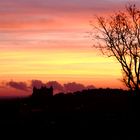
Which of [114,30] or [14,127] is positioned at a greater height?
[114,30]

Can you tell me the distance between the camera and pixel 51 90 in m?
114

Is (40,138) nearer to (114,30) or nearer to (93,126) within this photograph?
(93,126)

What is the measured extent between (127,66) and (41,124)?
1303 centimetres

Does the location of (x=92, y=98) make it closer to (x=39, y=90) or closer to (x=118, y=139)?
(x=39, y=90)

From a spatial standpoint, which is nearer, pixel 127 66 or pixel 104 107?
pixel 127 66

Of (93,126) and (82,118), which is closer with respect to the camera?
(93,126)

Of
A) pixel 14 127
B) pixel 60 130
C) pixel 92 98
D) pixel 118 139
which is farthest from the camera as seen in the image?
pixel 92 98

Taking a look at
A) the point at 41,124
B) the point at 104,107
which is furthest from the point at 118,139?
the point at 104,107

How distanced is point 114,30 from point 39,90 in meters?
61.6

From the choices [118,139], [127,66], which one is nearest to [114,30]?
[127,66]

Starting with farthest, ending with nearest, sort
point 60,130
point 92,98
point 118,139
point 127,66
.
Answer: point 92,98 < point 127,66 < point 60,130 < point 118,139

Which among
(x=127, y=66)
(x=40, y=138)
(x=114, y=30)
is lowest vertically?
(x=40, y=138)

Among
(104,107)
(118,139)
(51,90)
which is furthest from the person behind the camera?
(51,90)

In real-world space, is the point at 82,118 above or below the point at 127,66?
below
